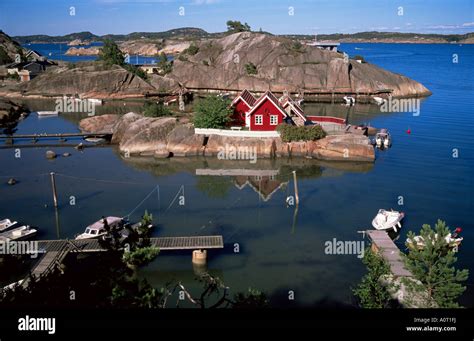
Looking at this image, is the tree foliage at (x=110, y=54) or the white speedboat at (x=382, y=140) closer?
the white speedboat at (x=382, y=140)

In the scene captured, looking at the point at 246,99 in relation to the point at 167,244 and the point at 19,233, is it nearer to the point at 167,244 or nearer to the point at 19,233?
the point at 167,244

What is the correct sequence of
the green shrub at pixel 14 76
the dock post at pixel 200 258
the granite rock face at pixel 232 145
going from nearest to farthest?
the dock post at pixel 200 258
the granite rock face at pixel 232 145
the green shrub at pixel 14 76

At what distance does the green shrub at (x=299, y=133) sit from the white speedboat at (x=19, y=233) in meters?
23.2

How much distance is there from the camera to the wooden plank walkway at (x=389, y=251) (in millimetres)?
18719

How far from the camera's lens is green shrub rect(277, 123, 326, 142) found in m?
39.8

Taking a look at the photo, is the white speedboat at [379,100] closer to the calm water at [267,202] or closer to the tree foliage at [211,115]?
the calm water at [267,202]

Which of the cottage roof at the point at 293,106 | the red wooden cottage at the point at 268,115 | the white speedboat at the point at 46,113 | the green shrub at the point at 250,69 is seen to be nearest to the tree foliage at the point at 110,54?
the green shrub at the point at 250,69

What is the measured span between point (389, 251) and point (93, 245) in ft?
46.2

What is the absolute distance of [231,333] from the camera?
3.69 metres

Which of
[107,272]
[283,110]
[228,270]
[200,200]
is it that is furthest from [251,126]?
[107,272]

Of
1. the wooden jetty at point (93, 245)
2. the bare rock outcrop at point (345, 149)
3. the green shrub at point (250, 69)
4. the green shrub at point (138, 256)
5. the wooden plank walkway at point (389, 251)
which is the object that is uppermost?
the green shrub at point (250, 69)

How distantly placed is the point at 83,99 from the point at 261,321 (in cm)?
7587

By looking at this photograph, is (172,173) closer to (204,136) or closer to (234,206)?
(204,136)

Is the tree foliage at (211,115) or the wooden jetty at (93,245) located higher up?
the tree foliage at (211,115)
